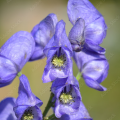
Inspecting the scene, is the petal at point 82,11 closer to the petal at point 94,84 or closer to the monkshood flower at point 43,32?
the monkshood flower at point 43,32

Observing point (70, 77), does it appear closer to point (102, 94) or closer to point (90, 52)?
point (90, 52)

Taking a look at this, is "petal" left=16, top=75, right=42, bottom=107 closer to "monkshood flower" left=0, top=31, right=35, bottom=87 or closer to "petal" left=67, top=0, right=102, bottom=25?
"monkshood flower" left=0, top=31, right=35, bottom=87

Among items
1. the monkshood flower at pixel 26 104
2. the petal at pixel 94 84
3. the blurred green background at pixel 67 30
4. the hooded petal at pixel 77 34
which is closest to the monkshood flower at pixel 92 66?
the petal at pixel 94 84

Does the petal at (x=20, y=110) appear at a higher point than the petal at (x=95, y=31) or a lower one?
lower

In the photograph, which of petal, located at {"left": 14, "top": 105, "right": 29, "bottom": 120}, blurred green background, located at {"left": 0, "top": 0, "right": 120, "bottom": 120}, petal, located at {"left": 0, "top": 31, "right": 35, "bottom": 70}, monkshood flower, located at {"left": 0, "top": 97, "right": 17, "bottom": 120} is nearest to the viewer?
petal, located at {"left": 14, "top": 105, "right": 29, "bottom": 120}

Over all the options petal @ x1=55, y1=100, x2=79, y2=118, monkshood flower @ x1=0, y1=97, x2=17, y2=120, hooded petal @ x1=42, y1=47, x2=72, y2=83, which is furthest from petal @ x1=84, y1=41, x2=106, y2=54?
monkshood flower @ x1=0, y1=97, x2=17, y2=120

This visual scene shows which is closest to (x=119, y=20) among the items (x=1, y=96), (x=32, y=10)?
(x=32, y=10)

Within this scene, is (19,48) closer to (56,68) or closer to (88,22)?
(56,68)
